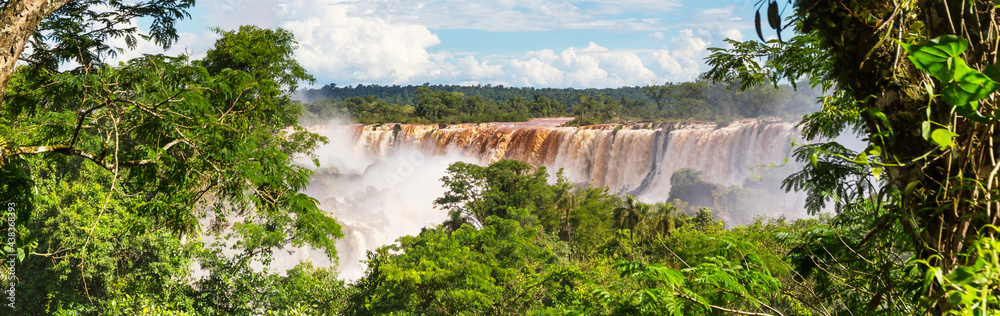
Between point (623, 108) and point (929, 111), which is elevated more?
point (623, 108)

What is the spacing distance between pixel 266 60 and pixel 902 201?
13669 mm

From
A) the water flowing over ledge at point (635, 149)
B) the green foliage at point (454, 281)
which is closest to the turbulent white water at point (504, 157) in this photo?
the water flowing over ledge at point (635, 149)

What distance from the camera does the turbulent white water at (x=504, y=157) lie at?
25.3 meters

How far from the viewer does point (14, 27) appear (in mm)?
2119

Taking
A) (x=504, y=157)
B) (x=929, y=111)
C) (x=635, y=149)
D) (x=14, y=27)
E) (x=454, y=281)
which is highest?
(x=504, y=157)

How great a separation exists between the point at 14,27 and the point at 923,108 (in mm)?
2927

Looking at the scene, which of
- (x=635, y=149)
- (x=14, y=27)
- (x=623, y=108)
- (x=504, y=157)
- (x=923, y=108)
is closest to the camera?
(x=923, y=108)

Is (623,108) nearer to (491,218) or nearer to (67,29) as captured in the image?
(491,218)

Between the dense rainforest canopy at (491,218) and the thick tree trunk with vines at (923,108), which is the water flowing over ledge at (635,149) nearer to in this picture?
the dense rainforest canopy at (491,218)

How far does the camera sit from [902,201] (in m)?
0.88

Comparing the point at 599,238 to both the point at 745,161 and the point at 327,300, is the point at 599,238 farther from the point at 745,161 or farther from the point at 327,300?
the point at 327,300

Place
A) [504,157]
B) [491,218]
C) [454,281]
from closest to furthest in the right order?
[454,281] → [491,218] → [504,157]

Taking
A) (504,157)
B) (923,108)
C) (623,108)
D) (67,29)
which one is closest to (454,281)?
(67,29)

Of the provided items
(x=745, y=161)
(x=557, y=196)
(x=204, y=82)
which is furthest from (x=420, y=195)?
(x=204, y=82)
